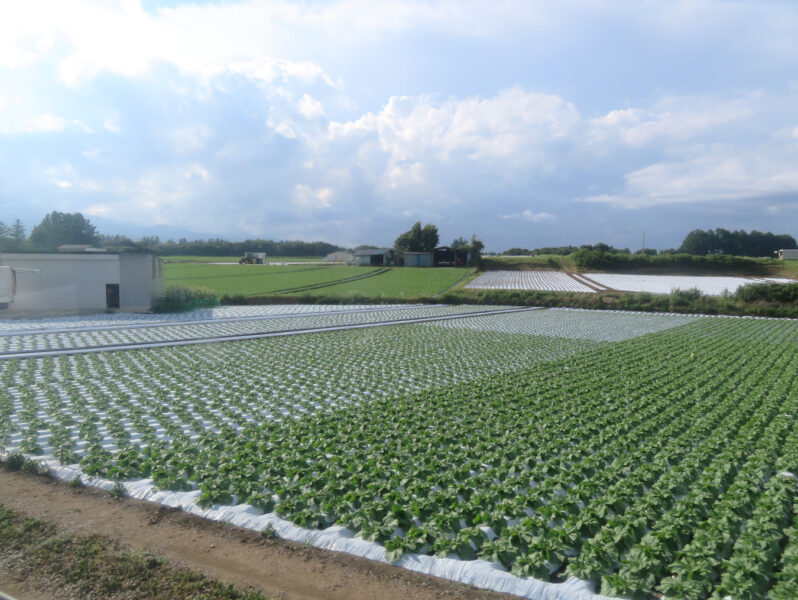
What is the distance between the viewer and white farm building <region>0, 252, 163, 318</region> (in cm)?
2230

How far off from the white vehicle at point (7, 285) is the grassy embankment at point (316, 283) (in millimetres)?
7581

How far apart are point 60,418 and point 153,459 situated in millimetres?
2655

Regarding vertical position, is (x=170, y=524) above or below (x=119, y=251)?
below

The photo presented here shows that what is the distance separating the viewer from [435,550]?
4207mm

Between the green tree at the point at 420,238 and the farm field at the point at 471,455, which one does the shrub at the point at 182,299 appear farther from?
the green tree at the point at 420,238

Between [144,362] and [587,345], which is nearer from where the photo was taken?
[144,362]

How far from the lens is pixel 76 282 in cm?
2316

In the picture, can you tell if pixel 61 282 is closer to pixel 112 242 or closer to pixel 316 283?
pixel 316 283

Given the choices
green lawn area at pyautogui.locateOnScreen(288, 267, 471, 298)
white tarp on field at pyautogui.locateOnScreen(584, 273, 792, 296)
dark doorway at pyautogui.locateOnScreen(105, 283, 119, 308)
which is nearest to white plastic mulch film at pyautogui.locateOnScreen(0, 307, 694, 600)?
dark doorway at pyautogui.locateOnScreen(105, 283, 119, 308)

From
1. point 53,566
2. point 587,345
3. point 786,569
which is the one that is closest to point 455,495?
point 786,569

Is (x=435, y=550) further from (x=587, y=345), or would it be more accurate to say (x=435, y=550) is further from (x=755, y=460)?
(x=587, y=345)

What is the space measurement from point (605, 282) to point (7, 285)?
39.6 meters

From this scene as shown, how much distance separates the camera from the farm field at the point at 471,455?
4.12 metres

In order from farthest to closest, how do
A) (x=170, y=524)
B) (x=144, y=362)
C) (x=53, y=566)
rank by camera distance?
(x=144, y=362) → (x=170, y=524) → (x=53, y=566)
